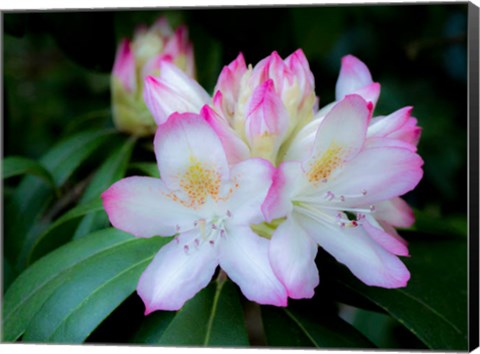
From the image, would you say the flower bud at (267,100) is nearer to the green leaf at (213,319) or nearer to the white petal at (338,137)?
the white petal at (338,137)

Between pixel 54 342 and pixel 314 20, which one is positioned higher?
pixel 314 20

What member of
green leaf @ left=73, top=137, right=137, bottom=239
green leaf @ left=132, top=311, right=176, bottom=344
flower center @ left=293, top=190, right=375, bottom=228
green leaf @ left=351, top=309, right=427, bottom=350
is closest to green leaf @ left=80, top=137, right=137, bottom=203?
green leaf @ left=73, top=137, right=137, bottom=239

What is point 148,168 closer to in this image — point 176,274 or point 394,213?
point 176,274

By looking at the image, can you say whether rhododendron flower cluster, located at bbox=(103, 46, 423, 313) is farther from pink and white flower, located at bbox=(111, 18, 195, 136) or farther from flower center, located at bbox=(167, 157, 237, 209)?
pink and white flower, located at bbox=(111, 18, 195, 136)

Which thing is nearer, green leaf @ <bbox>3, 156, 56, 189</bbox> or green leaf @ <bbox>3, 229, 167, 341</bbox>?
green leaf @ <bbox>3, 229, 167, 341</bbox>

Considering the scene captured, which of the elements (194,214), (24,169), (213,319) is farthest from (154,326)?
(24,169)

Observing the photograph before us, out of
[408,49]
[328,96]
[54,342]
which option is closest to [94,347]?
[54,342]

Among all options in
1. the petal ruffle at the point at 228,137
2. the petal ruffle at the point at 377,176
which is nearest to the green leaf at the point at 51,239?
the petal ruffle at the point at 228,137

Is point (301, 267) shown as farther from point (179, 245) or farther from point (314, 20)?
point (314, 20)
